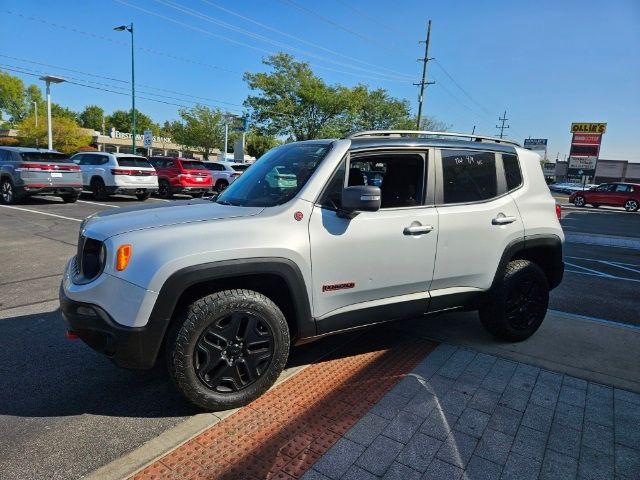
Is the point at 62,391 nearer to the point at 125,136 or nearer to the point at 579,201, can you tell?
the point at 579,201

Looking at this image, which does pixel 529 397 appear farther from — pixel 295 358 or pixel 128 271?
pixel 128 271

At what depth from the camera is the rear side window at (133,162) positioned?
15.2m

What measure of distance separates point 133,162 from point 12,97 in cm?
8287

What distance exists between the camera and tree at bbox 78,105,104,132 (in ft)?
358

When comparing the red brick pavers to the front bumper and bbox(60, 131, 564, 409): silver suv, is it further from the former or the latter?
the front bumper

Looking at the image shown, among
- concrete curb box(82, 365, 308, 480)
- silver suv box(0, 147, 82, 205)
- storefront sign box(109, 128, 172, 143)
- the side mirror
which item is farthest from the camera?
storefront sign box(109, 128, 172, 143)

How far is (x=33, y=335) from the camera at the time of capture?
3873 mm

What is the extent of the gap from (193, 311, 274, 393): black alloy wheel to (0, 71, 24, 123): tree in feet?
315

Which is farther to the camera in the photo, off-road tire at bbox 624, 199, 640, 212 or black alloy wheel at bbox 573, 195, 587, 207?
black alloy wheel at bbox 573, 195, 587, 207

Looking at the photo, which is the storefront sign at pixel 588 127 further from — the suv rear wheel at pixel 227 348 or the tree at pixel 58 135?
the suv rear wheel at pixel 227 348

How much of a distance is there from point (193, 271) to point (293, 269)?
625 millimetres

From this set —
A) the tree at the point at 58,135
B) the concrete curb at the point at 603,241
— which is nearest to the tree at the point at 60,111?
the tree at the point at 58,135

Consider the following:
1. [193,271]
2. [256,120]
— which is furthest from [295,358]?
[256,120]

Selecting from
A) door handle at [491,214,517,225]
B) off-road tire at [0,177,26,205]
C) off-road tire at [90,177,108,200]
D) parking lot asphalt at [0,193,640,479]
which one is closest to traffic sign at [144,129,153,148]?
off-road tire at [90,177,108,200]
